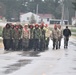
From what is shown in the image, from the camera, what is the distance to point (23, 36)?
2717 centimetres

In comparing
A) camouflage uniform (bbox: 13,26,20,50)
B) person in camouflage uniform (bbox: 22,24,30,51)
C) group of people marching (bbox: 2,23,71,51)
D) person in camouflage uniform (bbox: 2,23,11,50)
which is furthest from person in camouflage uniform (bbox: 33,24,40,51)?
person in camouflage uniform (bbox: 2,23,11,50)

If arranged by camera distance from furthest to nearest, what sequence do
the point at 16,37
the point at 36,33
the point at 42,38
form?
the point at 42,38 < the point at 36,33 < the point at 16,37

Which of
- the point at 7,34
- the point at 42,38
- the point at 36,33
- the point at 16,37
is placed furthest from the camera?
the point at 42,38

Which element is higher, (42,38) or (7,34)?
(7,34)

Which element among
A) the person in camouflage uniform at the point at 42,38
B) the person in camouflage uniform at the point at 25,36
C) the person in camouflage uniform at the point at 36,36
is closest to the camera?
the person in camouflage uniform at the point at 25,36

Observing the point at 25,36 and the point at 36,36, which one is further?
the point at 36,36

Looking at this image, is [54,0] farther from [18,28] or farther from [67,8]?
[18,28]

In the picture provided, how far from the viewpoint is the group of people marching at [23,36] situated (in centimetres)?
2708

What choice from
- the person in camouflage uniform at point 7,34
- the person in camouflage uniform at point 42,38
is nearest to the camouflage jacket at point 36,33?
the person in camouflage uniform at point 42,38

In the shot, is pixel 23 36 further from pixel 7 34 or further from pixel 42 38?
pixel 42 38

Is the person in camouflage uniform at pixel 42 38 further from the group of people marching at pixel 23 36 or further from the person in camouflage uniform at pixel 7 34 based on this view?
the person in camouflage uniform at pixel 7 34

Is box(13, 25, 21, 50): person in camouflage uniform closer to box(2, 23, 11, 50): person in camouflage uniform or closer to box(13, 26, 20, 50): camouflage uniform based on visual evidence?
box(13, 26, 20, 50): camouflage uniform

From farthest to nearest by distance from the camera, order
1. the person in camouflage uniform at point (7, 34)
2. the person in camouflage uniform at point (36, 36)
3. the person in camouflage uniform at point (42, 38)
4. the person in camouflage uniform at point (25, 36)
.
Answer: the person in camouflage uniform at point (42, 38) → the person in camouflage uniform at point (36, 36) → the person in camouflage uniform at point (25, 36) → the person in camouflage uniform at point (7, 34)

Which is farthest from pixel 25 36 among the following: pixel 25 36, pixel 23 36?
pixel 23 36
